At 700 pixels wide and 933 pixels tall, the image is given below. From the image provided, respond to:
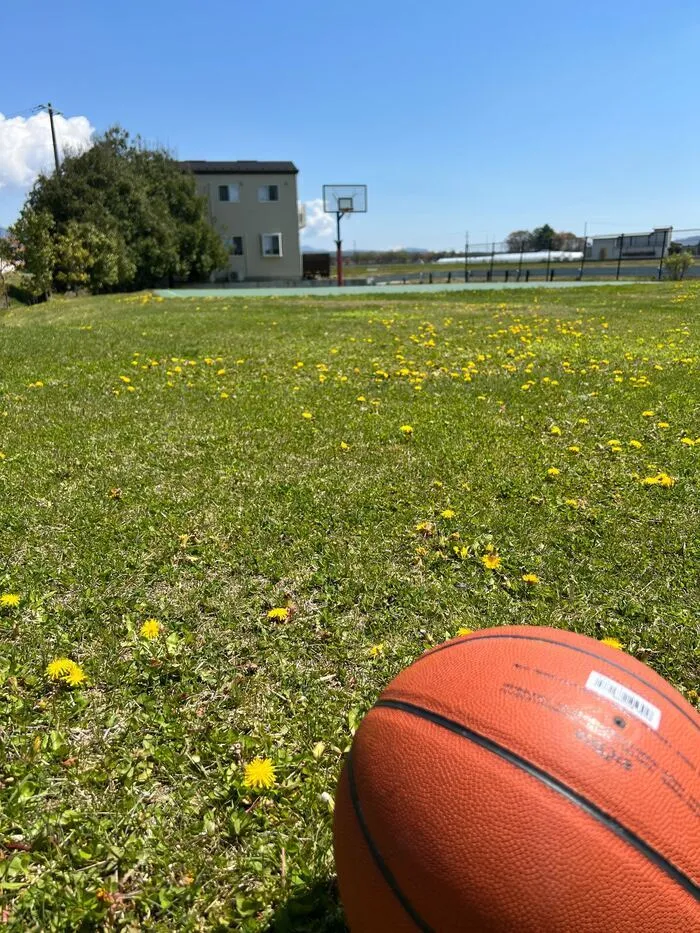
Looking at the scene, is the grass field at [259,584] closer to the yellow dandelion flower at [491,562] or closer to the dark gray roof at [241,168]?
the yellow dandelion flower at [491,562]

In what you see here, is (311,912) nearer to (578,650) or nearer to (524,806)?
(524,806)

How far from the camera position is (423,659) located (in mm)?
1926

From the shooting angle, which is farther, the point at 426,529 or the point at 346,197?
the point at 346,197

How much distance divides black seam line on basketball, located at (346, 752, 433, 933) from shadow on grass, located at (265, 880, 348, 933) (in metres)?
0.53

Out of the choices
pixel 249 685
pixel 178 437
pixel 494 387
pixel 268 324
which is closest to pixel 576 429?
pixel 494 387

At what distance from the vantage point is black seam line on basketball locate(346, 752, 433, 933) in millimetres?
1394

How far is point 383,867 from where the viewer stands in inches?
57.5

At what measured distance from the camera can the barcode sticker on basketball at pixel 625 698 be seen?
1.59 metres

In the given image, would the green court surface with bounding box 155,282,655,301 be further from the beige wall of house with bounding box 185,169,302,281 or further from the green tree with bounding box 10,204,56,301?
the beige wall of house with bounding box 185,169,302,281

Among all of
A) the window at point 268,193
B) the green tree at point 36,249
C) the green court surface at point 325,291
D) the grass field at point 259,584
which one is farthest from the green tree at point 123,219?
the grass field at point 259,584

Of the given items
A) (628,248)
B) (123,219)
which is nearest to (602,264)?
(628,248)

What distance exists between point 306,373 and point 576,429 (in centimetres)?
401

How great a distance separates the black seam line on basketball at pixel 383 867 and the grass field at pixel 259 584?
55cm

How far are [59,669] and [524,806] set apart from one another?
204 centimetres
